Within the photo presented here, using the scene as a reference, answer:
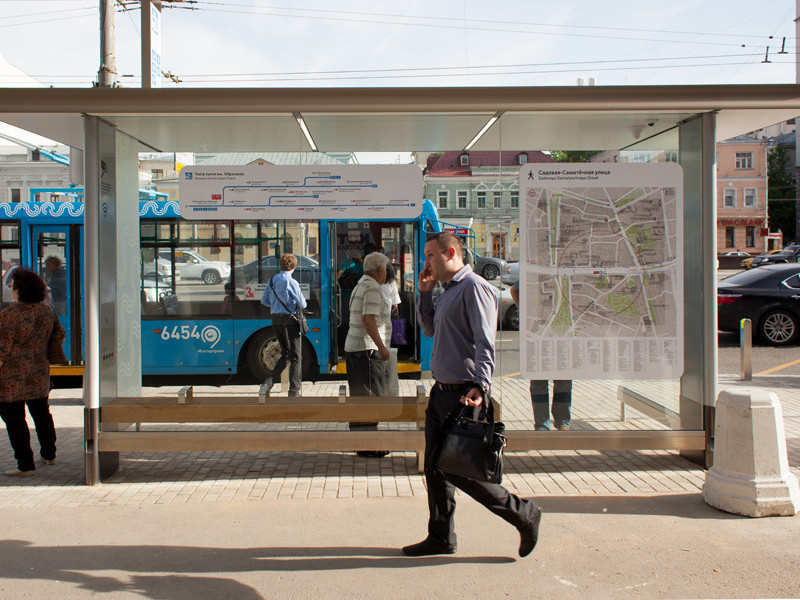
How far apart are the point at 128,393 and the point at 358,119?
2980 mm

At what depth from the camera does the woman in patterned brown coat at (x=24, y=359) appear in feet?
18.5

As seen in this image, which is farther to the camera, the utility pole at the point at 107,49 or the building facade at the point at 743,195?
the building facade at the point at 743,195

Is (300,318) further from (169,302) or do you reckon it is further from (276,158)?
(276,158)

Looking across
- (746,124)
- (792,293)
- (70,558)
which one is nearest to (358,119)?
(746,124)

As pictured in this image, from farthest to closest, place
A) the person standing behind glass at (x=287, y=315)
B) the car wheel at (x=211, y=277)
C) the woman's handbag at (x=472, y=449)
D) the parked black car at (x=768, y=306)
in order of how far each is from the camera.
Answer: the parked black car at (x=768, y=306) < the car wheel at (x=211, y=277) < the person standing behind glass at (x=287, y=315) < the woman's handbag at (x=472, y=449)

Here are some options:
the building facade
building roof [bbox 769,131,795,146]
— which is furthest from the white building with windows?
building roof [bbox 769,131,795,146]

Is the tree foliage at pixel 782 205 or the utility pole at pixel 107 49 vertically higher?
the tree foliage at pixel 782 205

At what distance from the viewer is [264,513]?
4801 mm

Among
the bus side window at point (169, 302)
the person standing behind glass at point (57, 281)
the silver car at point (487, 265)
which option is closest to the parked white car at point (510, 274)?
the silver car at point (487, 265)

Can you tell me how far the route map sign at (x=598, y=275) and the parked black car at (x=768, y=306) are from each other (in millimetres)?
8448

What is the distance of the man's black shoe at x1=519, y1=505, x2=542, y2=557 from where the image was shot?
3.84m

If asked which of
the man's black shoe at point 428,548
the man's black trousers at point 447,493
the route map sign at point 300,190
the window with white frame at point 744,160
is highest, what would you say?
the window with white frame at point 744,160

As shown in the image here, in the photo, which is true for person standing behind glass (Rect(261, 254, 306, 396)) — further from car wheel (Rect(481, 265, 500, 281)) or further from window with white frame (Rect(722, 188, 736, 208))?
window with white frame (Rect(722, 188, 736, 208))

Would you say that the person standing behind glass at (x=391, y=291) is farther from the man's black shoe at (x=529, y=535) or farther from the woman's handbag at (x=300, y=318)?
the man's black shoe at (x=529, y=535)
